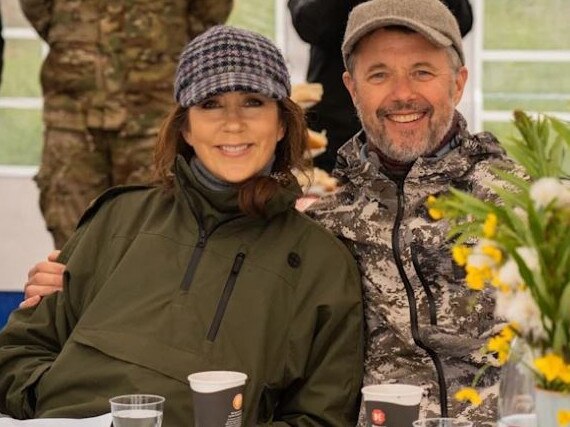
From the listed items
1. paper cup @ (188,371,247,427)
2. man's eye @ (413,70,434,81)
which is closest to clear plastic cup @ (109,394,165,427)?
paper cup @ (188,371,247,427)

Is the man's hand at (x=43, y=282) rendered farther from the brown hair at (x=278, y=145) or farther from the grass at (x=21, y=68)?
the grass at (x=21, y=68)

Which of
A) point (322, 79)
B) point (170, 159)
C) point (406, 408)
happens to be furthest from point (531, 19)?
point (406, 408)

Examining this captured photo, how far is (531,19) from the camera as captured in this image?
23.4ft

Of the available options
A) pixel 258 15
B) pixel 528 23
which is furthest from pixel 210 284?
pixel 528 23

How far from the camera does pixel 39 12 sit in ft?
15.7

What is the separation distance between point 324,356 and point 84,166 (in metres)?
2.53

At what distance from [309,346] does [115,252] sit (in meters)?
0.45

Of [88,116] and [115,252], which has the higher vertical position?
[88,116]

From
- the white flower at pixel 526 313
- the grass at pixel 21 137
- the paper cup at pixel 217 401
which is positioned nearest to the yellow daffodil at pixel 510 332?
the white flower at pixel 526 313

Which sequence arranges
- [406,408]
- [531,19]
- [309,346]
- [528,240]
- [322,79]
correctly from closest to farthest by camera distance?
1. [528,240]
2. [406,408]
3. [309,346]
4. [322,79]
5. [531,19]

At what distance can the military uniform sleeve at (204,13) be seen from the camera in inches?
192

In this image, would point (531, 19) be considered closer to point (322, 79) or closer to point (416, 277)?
point (322, 79)

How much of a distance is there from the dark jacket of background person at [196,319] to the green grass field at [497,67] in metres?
4.49

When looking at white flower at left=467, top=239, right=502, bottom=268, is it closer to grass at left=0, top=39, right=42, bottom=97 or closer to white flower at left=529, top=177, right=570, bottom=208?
white flower at left=529, top=177, right=570, bottom=208
